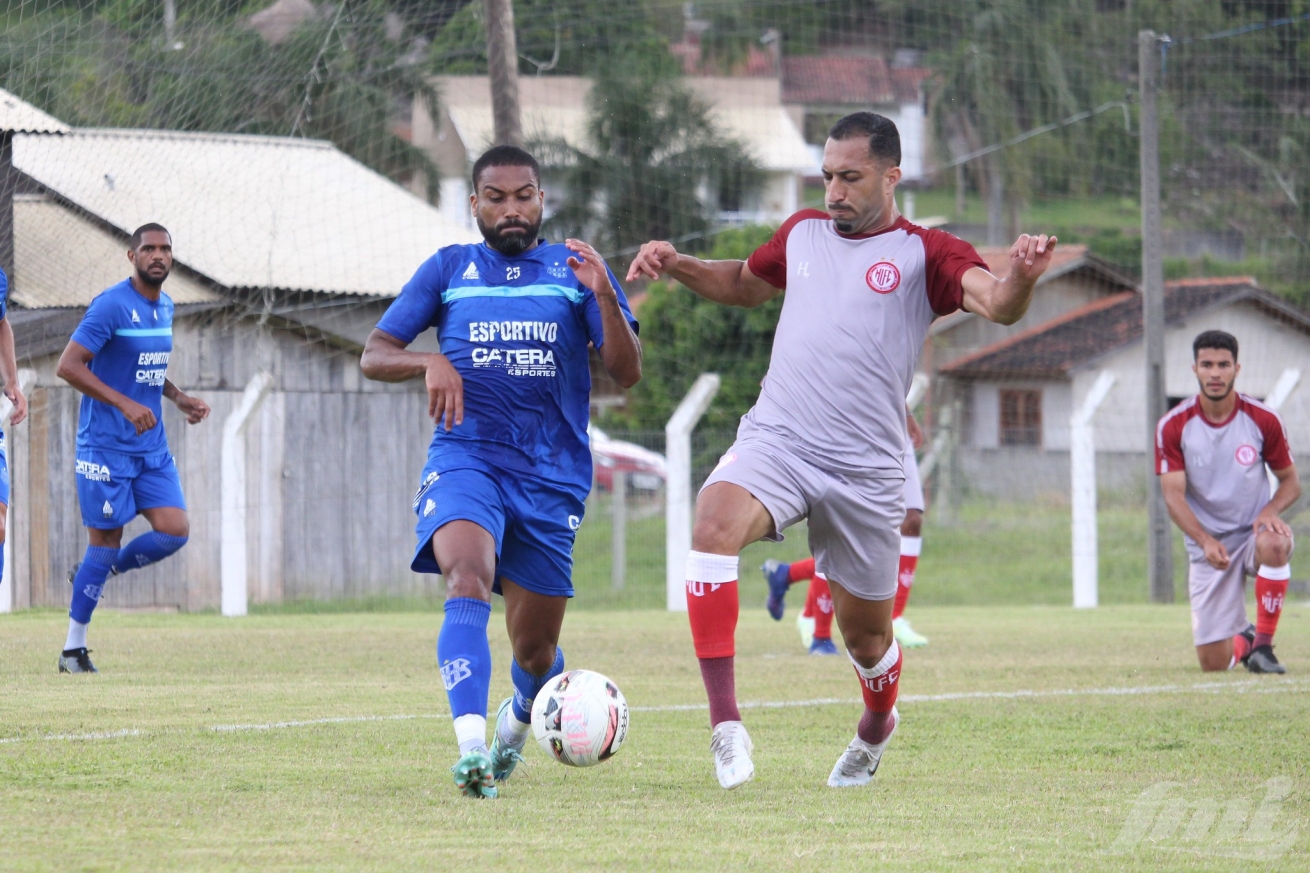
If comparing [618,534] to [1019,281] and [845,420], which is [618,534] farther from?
[1019,281]

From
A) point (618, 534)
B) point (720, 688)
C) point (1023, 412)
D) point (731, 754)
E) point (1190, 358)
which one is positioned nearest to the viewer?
point (731, 754)

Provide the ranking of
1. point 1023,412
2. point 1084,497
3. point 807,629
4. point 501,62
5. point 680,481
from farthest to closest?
point 1023,412, point 1084,497, point 680,481, point 501,62, point 807,629

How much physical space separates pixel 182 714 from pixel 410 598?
11.1 meters

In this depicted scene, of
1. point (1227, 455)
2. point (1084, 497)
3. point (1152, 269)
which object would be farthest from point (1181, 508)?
point (1152, 269)

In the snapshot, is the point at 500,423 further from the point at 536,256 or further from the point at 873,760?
the point at 873,760

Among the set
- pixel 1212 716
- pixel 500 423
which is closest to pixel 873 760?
pixel 500 423

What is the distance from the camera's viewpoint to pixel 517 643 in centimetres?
570

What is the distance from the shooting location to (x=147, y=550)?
10094 mm

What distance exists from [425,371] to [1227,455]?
19.9ft

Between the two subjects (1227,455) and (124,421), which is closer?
(124,421)

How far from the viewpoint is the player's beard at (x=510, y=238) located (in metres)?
5.73

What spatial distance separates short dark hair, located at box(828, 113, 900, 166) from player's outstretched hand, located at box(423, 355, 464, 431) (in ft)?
4.69

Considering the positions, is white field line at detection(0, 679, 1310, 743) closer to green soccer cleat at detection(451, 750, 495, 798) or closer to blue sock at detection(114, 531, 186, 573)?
green soccer cleat at detection(451, 750, 495, 798)

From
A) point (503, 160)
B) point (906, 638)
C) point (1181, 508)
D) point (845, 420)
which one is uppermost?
point (503, 160)
